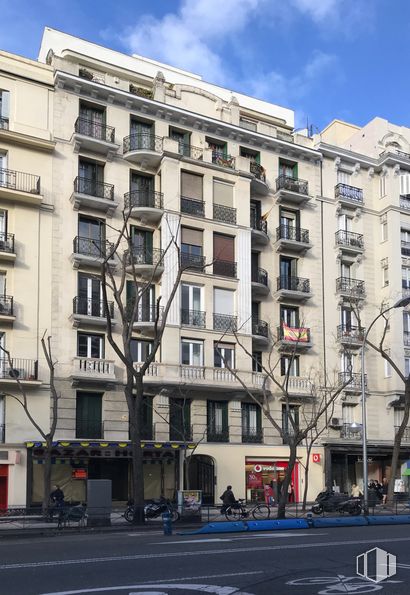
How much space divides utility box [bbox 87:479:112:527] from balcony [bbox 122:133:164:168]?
58.2ft

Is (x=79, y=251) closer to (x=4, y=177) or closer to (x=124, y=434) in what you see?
(x=4, y=177)

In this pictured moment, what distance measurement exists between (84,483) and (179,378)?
613 centimetres

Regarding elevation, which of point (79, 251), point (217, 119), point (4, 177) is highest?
point (217, 119)

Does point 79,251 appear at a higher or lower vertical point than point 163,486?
higher

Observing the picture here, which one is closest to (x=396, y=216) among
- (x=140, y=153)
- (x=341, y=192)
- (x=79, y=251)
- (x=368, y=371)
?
(x=341, y=192)

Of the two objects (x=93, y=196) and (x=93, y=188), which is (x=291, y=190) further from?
(x=93, y=196)

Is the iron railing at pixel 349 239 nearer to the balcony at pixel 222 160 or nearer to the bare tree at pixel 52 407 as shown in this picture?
the balcony at pixel 222 160

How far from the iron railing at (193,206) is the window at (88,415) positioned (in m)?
9.84

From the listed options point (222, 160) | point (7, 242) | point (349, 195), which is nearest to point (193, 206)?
point (222, 160)

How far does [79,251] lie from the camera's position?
33344 millimetres

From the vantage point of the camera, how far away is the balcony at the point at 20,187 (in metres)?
31.8

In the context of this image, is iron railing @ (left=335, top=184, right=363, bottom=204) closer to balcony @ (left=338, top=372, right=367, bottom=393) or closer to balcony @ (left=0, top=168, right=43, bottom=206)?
balcony @ (left=338, top=372, right=367, bottom=393)

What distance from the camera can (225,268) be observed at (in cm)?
3666

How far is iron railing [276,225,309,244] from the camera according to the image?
130 feet
